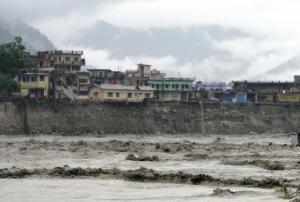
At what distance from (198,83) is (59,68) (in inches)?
1271

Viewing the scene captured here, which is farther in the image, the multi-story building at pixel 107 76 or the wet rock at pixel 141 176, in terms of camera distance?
the multi-story building at pixel 107 76

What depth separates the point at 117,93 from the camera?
8662 centimetres

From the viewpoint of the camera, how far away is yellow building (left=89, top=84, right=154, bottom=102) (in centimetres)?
8575

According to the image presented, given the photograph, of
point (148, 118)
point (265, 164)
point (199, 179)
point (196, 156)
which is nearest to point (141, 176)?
point (199, 179)

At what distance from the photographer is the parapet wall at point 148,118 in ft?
229

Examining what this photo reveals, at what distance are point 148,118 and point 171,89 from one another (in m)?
23.3

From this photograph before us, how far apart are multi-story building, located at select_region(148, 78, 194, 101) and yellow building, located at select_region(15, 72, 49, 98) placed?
61.2 feet

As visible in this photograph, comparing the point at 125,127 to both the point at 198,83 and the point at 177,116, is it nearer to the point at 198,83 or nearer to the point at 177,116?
the point at 177,116

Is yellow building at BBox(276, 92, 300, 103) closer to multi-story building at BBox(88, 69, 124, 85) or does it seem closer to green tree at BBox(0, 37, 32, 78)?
multi-story building at BBox(88, 69, 124, 85)

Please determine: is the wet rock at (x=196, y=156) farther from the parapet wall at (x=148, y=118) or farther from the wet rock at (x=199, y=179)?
the parapet wall at (x=148, y=118)

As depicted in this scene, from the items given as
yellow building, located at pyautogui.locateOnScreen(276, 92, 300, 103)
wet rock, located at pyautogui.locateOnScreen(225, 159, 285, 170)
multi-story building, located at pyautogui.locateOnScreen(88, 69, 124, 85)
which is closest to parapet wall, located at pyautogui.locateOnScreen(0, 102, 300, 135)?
yellow building, located at pyautogui.locateOnScreen(276, 92, 300, 103)

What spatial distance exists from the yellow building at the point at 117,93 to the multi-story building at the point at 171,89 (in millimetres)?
6518

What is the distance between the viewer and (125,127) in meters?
74.6

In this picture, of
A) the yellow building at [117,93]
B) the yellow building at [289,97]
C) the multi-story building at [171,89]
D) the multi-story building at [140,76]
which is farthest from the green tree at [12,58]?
the yellow building at [289,97]
